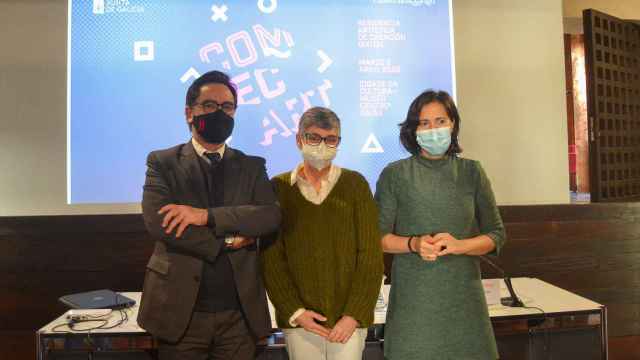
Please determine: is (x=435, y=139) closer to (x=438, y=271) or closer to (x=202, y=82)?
(x=438, y=271)

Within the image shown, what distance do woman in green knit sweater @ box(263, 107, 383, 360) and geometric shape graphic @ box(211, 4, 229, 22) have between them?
174 cm

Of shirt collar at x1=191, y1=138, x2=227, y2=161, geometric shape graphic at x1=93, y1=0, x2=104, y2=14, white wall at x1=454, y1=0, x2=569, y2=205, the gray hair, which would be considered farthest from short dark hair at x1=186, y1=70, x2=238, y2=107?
white wall at x1=454, y1=0, x2=569, y2=205

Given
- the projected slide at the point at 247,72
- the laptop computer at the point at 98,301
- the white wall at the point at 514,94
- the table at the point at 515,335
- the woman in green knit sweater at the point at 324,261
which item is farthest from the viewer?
the white wall at the point at 514,94

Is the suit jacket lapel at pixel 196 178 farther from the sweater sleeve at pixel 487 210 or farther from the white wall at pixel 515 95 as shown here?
the white wall at pixel 515 95

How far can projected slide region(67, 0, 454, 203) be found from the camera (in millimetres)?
3037

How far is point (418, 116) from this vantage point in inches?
65.4

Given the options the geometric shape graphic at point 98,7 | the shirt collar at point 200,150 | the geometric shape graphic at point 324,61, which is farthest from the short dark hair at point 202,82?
the geometric shape graphic at point 98,7

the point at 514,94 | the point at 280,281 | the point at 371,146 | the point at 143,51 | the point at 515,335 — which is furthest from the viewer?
the point at 514,94

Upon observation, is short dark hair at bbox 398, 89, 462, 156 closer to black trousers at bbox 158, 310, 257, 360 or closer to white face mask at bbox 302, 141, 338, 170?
white face mask at bbox 302, 141, 338, 170

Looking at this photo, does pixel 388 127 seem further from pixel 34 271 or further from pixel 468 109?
pixel 34 271

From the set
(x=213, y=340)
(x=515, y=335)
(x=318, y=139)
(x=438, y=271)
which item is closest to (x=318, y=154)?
(x=318, y=139)

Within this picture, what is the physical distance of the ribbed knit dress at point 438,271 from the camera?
1544 mm

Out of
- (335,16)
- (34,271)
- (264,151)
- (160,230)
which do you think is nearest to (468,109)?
(335,16)

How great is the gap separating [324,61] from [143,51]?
3.84ft
